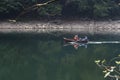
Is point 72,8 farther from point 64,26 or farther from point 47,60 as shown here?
point 47,60

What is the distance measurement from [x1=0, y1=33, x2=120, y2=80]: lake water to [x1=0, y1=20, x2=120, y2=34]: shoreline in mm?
7695

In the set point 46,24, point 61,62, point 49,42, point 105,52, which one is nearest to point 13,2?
point 46,24

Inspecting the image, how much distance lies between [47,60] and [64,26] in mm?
26192

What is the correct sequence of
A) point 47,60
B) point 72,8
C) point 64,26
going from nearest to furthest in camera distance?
point 47,60, point 64,26, point 72,8

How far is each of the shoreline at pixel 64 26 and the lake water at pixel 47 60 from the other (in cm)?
770

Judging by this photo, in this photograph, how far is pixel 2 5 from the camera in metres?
49.1

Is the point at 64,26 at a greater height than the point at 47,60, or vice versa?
the point at 47,60

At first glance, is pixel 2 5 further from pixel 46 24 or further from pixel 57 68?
pixel 57 68

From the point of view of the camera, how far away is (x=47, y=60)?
83.4 feet

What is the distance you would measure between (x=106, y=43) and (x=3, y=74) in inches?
720

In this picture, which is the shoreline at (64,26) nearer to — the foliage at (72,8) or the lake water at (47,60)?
the foliage at (72,8)

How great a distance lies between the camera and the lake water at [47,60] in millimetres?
19062

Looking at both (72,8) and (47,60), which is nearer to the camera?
(47,60)

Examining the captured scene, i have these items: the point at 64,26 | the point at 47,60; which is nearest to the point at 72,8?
the point at 64,26
